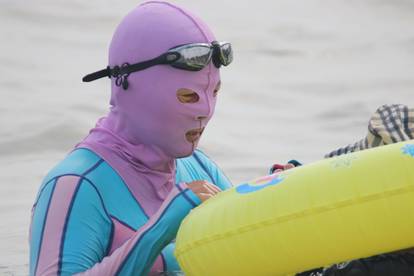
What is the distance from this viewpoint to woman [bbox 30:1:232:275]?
3070 millimetres

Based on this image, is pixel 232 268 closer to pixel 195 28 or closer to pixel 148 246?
pixel 148 246

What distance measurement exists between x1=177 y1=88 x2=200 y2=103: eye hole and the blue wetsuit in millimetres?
273

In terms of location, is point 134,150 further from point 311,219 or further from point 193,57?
point 311,219

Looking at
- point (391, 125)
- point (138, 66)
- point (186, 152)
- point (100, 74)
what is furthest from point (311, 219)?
point (100, 74)

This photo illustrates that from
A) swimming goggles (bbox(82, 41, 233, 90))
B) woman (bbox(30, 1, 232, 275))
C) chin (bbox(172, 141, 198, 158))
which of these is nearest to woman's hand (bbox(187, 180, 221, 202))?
woman (bbox(30, 1, 232, 275))

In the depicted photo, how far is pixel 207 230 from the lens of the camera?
285cm

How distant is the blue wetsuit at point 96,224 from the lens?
3.00m

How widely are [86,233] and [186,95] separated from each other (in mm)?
473

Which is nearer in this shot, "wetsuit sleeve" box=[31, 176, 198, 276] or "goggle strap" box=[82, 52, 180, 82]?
"wetsuit sleeve" box=[31, 176, 198, 276]

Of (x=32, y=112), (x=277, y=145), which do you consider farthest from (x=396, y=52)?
(x=32, y=112)

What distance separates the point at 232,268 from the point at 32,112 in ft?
16.3

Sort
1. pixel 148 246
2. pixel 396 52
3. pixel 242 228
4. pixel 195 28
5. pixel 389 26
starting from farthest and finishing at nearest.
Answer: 1. pixel 389 26
2. pixel 396 52
3. pixel 195 28
4. pixel 148 246
5. pixel 242 228

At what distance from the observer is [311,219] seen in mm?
2719

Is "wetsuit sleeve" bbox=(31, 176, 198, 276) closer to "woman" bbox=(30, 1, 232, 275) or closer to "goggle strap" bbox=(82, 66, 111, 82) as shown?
"woman" bbox=(30, 1, 232, 275)
